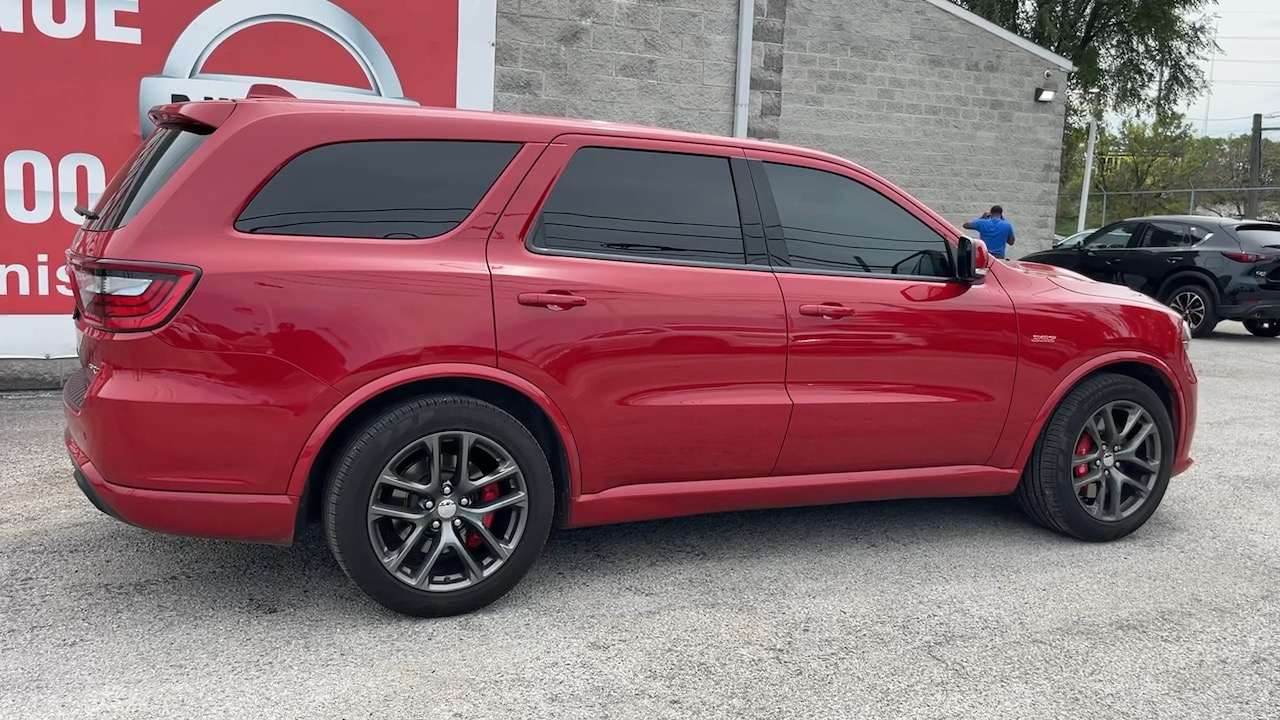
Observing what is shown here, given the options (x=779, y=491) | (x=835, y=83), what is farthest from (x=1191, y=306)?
(x=779, y=491)

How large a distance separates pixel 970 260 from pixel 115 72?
20.5 ft

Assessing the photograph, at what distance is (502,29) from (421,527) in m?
5.99

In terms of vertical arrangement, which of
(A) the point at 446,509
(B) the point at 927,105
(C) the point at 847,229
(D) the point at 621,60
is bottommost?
(A) the point at 446,509

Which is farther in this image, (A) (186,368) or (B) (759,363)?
(B) (759,363)

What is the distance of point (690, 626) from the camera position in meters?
3.40

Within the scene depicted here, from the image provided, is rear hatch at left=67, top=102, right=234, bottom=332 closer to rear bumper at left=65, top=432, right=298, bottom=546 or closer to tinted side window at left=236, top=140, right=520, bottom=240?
tinted side window at left=236, top=140, right=520, bottom=240

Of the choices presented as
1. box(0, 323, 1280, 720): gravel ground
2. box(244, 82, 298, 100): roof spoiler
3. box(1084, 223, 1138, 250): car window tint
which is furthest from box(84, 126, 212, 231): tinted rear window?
box(1084, 223, 1138, 250): car window tint

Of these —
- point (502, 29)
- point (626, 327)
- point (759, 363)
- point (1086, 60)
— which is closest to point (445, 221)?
point (626, 327)

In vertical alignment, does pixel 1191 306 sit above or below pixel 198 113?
below

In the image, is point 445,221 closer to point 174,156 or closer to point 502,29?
point 174,156

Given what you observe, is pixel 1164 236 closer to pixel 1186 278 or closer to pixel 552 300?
pixel 1186 278

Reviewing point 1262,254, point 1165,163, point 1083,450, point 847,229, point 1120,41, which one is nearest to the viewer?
point 847,229

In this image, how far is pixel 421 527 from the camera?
327 cm

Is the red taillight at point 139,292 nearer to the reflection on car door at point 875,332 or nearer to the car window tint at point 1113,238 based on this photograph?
the reflection on car door at point 875,332
